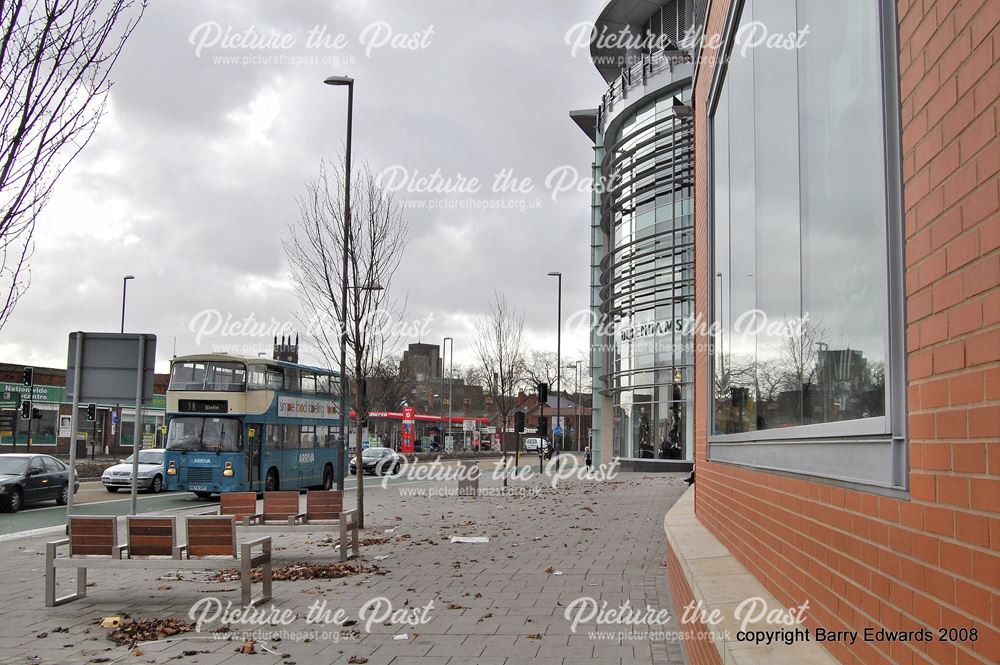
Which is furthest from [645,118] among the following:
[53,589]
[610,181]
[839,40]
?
[839,40]

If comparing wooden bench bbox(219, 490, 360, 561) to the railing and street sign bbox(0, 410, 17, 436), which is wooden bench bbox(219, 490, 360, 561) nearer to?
the railing

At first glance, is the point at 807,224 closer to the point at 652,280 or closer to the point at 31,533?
the point at 31,533

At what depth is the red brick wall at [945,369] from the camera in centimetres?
186

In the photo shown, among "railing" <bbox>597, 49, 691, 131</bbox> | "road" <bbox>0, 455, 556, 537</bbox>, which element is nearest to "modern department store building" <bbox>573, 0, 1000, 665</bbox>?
"road" <bbox>0, 455, 556, 537</bbox>

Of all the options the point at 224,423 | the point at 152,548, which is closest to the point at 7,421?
the point at 224,423

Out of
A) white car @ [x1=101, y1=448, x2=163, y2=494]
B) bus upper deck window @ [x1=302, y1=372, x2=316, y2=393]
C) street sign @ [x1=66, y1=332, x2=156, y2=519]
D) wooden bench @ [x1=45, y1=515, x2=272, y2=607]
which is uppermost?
bus upper deck window @ [x1=302, y1=372, x2=316, y2=393]

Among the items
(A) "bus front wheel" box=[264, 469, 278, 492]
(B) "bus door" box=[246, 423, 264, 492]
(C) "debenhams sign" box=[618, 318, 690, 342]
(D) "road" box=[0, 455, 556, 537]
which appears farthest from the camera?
(C) "debenhams sign" box=[618, 318, 690, 342]

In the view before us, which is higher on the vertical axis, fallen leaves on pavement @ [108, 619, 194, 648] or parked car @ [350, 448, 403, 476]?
fallen leaves on pavement @ [108, 619, 194, 648]

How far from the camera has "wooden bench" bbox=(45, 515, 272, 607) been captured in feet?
27.5

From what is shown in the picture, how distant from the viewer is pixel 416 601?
869 centimetres

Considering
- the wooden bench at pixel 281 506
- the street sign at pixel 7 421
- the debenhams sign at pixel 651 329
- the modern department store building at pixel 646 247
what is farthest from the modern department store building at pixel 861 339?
the street sign at pixel 7 421

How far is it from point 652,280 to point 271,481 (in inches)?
683

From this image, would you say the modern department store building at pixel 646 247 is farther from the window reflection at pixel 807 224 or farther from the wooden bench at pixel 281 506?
the window reflection at pixel 807 224

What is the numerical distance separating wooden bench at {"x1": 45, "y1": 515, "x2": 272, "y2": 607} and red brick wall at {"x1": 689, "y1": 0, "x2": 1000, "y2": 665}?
673cm
